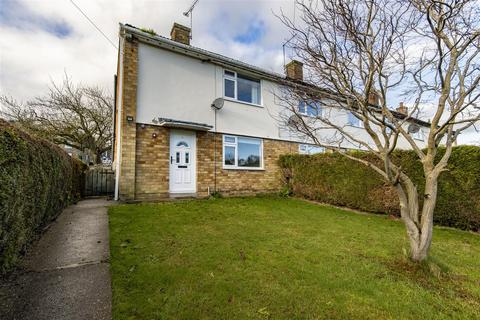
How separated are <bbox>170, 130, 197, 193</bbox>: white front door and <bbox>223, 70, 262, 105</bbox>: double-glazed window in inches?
109

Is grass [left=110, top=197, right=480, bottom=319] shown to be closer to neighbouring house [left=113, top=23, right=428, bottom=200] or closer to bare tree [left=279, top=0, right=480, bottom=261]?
bare tree [left=279, top=0, right=480, bottom=261]

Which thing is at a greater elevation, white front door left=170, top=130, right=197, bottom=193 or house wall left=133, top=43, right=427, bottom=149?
house wall left=133, top=43, right=427, bottom=149

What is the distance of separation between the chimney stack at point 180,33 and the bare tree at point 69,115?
35.2ft

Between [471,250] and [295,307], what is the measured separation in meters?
A: 4.25

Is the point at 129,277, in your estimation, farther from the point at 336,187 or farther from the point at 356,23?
the point at 336,187

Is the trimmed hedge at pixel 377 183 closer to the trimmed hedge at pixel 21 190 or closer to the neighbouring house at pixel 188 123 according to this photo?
the neighbouring house at pixel 188 123

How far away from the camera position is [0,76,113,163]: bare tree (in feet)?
49.8

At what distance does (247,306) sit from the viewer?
233cm

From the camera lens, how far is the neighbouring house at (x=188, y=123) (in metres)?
8.20

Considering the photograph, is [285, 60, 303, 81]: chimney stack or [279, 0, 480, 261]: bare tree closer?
[279, 0, 480, 261]: bare tree

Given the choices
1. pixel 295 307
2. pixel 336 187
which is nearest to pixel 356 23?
pixel 295 307

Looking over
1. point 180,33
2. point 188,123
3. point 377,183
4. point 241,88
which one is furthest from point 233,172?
point 180,33

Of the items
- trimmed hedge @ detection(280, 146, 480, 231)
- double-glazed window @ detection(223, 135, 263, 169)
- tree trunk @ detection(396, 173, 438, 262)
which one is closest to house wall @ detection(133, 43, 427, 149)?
double-glazed window @ detection(223, 135, 263, 169)

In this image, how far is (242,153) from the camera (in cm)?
1084
